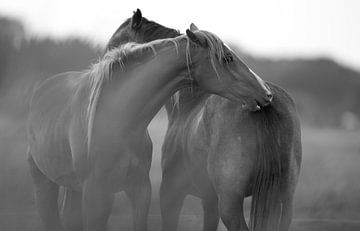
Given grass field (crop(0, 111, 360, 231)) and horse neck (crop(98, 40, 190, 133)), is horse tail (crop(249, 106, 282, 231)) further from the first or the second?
grass field (crop(0, 111, 360, 231))

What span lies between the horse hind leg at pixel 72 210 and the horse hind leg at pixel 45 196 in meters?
0.14

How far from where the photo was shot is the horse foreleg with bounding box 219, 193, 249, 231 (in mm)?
4488

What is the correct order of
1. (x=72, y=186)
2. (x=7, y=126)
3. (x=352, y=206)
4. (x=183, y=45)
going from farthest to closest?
(x=7, y=126), (x=352, y=206), (x=72, y=186), (x=183, y=45)

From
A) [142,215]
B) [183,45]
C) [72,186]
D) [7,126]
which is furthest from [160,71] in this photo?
[7,126]

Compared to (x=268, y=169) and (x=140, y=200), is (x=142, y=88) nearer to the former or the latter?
(x=140, y=200)

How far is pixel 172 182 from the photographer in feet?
18.3

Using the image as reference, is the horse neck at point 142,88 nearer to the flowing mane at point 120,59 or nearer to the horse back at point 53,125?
the flowing mane at point 120,59

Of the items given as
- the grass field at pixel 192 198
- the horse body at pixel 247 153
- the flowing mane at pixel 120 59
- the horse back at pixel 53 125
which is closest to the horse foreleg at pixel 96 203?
the flowing mane at pixel 120 59

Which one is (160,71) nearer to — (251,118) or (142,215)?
(251,118)

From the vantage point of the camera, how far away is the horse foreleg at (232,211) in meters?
4.49

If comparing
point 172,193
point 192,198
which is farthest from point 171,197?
point 192,198

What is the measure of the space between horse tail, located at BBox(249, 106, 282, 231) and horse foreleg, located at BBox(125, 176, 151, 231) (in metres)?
0.82

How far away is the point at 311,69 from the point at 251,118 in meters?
37.8

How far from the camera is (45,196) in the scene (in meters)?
6.06
